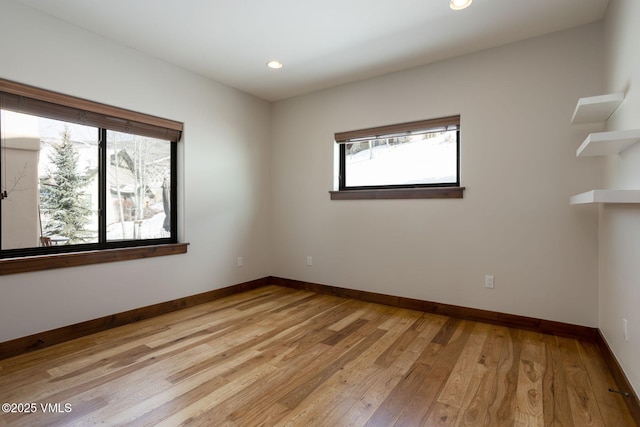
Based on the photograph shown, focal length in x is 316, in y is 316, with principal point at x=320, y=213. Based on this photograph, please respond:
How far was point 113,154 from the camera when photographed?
2.97m

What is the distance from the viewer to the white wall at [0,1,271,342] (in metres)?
2.35

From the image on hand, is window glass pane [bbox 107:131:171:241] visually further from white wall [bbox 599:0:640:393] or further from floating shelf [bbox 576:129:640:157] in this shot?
white wall [bbox 599:0:640:393]

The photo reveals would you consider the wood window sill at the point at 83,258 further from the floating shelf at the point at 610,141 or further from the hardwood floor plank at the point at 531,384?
the floating shelf at the point at 610,141

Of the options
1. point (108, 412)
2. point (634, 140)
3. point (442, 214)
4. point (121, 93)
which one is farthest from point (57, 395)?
point (634, 140)

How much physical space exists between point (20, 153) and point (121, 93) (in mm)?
929

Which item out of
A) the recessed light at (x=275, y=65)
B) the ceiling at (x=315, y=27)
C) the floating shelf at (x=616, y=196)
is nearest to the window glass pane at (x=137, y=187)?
the ceiling at (x=315, y=27)

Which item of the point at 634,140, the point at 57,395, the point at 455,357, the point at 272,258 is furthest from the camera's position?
the point at 272,258

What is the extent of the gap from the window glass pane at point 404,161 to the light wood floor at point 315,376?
4.94ft

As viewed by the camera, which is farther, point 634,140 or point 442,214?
point 442,214

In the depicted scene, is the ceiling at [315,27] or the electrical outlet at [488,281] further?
the electrical outlet at [488,281]

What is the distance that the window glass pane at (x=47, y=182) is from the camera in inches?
92.9

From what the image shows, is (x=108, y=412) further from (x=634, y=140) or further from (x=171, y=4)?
(x=634, y=140)

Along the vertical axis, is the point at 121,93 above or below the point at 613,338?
above

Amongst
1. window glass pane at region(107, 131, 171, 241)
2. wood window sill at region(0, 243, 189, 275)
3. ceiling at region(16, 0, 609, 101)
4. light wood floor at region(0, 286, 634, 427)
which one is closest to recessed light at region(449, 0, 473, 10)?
ceiling at region(16, 0, 609, 101)
